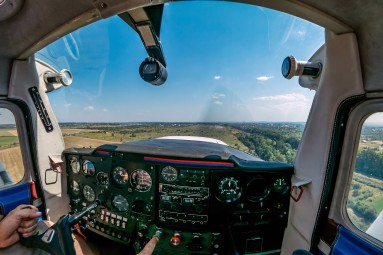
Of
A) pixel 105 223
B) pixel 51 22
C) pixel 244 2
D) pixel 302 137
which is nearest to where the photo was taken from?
pixel 244 2

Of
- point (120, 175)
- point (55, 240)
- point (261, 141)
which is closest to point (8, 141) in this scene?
point (120, 175)

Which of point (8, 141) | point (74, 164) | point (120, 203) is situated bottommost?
point (120, 203)

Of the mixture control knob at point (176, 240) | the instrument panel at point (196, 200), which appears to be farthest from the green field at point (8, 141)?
the mixture control knob at point (176, 240)

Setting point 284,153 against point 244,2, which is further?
point 284,153

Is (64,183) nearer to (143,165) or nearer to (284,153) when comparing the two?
(143,165)

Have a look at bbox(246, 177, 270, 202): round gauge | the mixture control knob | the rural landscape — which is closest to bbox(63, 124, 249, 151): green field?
the rural landscape

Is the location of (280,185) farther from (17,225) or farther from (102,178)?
(17,225)

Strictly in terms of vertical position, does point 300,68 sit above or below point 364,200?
above

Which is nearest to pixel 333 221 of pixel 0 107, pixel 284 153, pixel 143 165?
pixel 284 153
